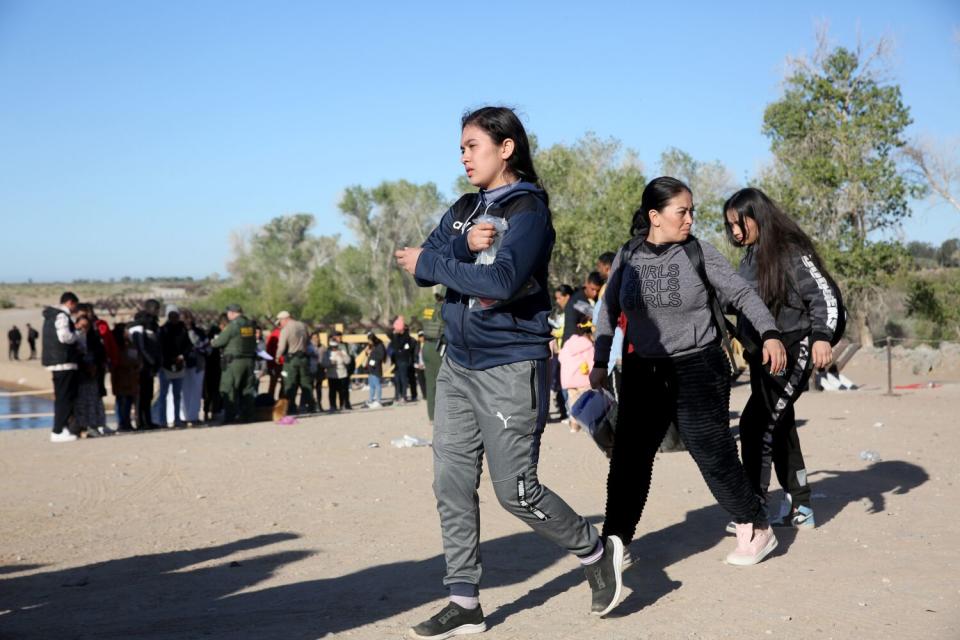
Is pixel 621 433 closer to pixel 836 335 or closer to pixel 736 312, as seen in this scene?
pixel 736 312

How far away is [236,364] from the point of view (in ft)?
54.4

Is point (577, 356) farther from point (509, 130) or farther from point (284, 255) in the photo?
point (284, 255)

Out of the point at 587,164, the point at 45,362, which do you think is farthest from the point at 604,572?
the point at 587,164

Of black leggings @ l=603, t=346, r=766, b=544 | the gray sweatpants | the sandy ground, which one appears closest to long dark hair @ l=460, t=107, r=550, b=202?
the gray sweatpants

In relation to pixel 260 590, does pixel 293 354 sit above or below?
above

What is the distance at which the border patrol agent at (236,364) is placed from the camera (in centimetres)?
1658

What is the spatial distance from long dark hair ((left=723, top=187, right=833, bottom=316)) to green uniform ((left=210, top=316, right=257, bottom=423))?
38.1ft

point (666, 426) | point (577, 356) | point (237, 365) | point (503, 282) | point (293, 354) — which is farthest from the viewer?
point (293, 354)

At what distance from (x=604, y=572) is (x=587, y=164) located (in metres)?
57.7

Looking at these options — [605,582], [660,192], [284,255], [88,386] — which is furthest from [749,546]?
[284,255]

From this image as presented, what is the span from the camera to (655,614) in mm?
4543

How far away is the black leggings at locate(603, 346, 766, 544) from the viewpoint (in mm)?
5207

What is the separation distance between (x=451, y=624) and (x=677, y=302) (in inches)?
76.1

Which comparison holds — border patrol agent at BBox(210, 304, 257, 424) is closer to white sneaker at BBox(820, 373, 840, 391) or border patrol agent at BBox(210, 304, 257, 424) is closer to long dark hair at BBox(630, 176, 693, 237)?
white sneaker at BBox(820, 373, 840, 391)
